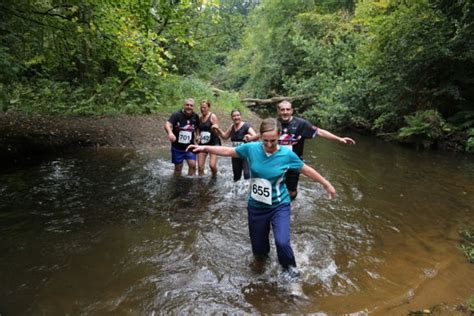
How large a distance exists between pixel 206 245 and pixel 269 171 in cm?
194

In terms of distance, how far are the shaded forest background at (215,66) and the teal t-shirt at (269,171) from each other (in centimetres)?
307

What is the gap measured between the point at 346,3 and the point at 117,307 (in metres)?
→ 32.0

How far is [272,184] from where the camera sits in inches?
176

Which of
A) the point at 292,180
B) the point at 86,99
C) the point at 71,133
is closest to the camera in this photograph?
the point at 292,180

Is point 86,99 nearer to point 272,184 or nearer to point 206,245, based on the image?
point 206,245

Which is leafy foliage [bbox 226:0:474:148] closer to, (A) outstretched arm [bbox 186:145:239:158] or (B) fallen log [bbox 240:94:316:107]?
(B) fallen log [bbox 240:94:316:107]

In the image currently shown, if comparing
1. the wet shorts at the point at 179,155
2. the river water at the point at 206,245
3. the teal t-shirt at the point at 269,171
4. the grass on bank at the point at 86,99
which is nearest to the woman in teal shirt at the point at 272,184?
the teal t-shirt at the point at 269,171

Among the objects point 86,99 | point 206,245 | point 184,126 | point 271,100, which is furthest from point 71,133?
point 271,100

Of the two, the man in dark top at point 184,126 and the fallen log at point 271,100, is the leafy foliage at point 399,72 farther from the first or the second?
the man in dark top at point 184,126

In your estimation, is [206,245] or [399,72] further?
[399,72]

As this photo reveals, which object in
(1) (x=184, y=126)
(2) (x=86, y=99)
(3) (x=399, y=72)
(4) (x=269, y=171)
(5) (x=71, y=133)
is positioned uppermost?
(3) (x=399, y=72)

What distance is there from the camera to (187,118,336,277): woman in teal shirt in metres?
4.39

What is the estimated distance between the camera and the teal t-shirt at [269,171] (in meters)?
4.41

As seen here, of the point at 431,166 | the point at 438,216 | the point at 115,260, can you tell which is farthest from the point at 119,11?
the point at 431,166
